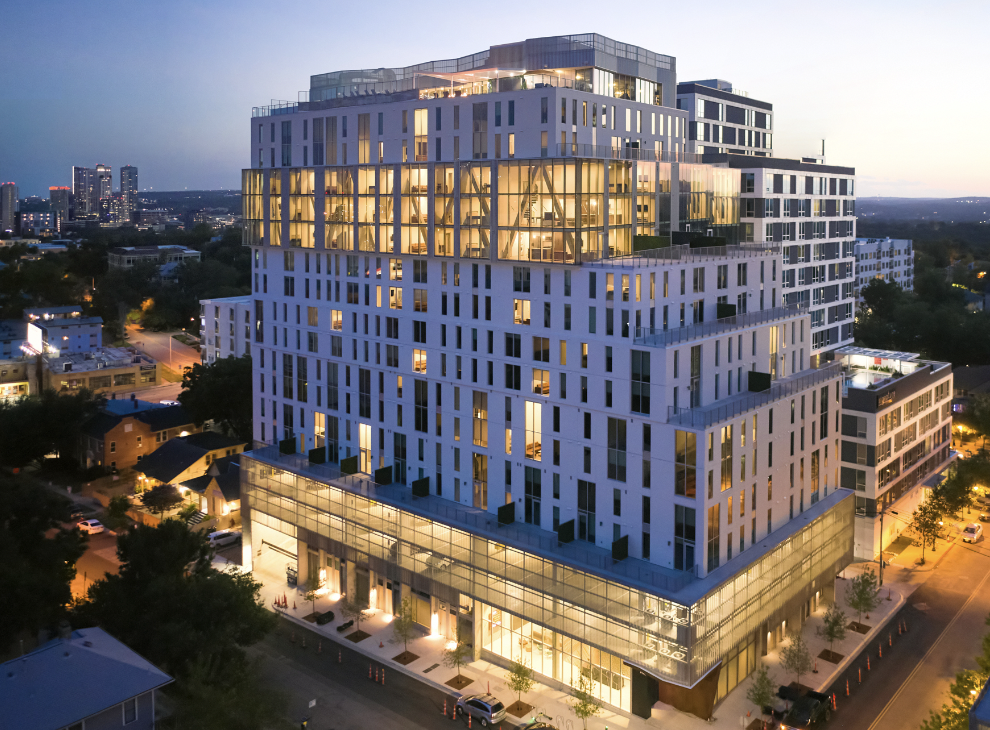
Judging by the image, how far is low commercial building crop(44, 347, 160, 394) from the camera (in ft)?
340

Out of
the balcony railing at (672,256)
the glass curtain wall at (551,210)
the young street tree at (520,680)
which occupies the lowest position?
the young street tree at (520,680)


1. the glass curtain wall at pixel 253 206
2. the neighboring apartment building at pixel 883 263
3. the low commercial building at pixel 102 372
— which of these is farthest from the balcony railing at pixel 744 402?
the neighboring apartment building at pixel 883 263

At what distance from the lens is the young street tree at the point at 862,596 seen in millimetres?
50188

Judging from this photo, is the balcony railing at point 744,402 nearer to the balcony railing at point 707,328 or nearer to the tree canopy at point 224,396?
the balcony railing at point 707,328

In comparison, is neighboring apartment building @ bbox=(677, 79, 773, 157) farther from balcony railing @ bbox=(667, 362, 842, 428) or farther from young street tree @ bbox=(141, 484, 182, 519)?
young street tree @ bbox=(141, 484, 182, 519)

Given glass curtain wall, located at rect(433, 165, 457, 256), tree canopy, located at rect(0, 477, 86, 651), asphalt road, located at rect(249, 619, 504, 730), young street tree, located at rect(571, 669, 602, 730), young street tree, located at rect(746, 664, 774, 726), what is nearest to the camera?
young street tree, located at rect(571, 669, 602, 730)

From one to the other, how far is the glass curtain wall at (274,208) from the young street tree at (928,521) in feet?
170

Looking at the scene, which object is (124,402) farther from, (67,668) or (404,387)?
(67,668)

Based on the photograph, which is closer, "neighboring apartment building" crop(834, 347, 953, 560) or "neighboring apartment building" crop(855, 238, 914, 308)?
"neighboring apartment building" crop(834, 347, 953, 560)

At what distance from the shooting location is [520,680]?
43219 mm

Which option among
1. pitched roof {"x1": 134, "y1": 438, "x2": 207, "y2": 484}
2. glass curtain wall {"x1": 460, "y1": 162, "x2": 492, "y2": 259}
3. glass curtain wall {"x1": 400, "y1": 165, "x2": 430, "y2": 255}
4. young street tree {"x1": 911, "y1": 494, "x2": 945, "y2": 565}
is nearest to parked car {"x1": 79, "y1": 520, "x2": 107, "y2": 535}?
pitched roof {"x1": 134, "y1": 438, "x2": 207, "y2": 484}

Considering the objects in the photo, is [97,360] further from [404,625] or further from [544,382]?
[544,382]

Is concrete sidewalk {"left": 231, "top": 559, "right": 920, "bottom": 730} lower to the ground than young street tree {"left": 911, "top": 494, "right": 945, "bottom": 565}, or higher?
lower

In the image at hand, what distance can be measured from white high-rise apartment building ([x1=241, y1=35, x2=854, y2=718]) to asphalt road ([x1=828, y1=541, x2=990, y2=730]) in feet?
17.0
